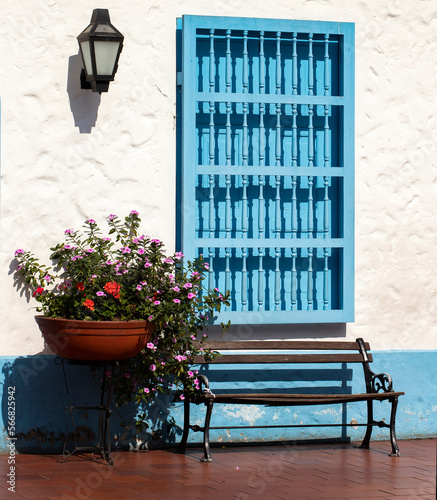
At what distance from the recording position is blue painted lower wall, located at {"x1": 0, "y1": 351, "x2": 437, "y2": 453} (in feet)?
19.9

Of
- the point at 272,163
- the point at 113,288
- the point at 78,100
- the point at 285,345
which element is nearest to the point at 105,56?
the point at 78,100

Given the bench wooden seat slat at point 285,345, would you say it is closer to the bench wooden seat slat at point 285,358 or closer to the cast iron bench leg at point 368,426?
the bench wooden seat slat at point 285,358

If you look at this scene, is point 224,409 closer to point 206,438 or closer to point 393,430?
point 206,438

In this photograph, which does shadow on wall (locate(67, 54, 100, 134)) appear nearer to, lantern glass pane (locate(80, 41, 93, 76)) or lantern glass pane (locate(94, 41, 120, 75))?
lantern glass pane (locate(80, 41, 93, 76))

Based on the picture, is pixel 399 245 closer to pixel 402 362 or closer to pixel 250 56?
pixel 402 362

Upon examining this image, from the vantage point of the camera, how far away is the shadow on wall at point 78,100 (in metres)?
6.19

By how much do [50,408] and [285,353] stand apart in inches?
66.7

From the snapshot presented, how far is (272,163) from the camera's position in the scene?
647 cm

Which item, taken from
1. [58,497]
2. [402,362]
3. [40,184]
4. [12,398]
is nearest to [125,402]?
[12,398]

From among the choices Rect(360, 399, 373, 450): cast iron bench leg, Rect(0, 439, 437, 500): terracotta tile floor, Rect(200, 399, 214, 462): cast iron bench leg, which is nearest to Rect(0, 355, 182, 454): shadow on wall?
Rect(0, 439, 437, 500): terracotta tile floor

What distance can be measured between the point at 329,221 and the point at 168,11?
6.17 ft

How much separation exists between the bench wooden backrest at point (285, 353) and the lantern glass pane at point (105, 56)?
6.42ft

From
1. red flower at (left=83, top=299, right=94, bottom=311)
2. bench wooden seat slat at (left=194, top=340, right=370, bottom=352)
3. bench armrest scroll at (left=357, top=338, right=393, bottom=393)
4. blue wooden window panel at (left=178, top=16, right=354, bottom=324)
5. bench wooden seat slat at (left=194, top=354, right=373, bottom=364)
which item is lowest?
bench armrest scroll at (left=357, top=338, right=393, bottom=393)

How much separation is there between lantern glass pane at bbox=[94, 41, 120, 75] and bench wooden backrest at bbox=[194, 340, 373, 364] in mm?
1956
